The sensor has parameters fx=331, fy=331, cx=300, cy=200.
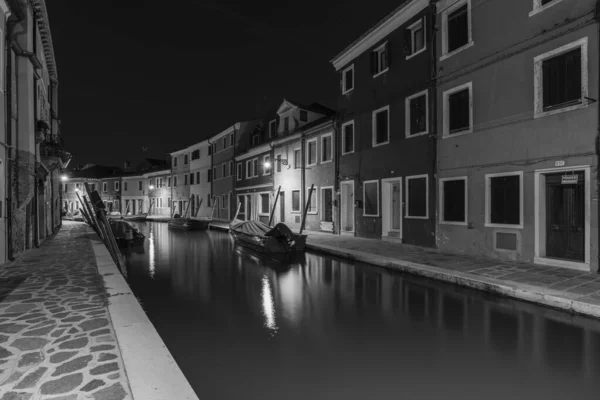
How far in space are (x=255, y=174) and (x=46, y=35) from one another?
15825 mm

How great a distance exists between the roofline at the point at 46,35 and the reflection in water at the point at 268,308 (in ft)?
42.4

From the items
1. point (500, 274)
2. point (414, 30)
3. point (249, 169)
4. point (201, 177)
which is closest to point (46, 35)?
point (414, 30)

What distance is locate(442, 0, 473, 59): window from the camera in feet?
36.3

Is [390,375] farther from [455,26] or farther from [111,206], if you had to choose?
[111,206]

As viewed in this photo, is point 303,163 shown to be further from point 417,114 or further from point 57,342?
point 57,342

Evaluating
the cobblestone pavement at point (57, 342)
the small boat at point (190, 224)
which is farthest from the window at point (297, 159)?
the cobblestone pavement at point (57, 342)

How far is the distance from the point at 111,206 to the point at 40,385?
57.5 meters

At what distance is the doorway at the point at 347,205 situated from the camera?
17703 mm

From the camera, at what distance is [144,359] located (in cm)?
336

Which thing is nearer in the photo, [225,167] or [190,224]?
[190,224]

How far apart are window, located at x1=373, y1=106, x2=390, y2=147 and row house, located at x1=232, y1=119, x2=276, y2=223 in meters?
9.92

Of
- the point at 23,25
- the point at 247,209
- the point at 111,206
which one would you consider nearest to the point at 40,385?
the point at 23,25

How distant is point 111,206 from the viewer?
5316 cm

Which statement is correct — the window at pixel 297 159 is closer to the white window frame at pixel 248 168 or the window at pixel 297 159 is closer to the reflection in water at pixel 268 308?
the white window frame at pixel 248 168
